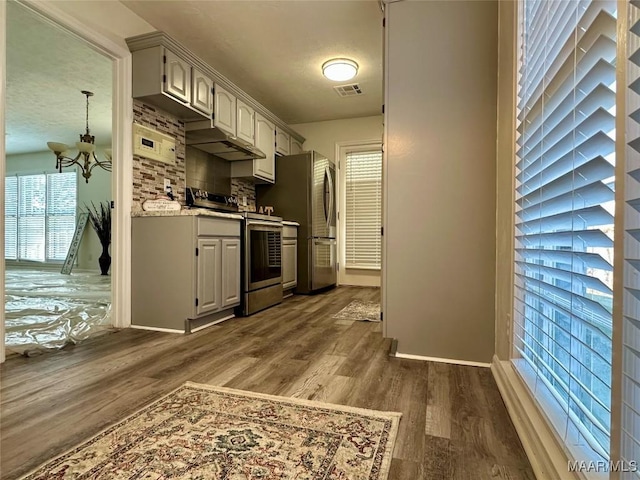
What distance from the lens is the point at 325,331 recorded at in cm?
256

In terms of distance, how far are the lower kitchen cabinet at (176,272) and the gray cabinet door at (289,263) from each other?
4.13 feet

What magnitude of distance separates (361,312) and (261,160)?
224 cm

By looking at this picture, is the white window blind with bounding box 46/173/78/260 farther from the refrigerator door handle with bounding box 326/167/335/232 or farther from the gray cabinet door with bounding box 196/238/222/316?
the gray cabinet door with bounding box 196/238/222/316

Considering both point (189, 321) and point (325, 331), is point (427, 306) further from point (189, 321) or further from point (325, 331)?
point (189, 321)

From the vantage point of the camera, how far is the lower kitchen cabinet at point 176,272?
252cm

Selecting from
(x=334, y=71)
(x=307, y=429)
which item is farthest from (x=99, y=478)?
(x=334, y=71)

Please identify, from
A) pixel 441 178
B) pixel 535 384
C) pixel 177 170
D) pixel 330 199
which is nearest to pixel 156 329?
pixel 177 170

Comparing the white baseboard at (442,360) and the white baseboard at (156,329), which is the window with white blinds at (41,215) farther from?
the white baseboard at (442,360)

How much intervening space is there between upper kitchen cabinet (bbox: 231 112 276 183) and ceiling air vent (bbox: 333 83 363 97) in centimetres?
94

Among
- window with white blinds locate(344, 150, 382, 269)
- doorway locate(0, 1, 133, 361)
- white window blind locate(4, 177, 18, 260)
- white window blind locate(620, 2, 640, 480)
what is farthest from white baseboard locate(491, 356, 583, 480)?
white window blind locate(4, 177, 18, 260)

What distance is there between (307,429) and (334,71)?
3.34 meters

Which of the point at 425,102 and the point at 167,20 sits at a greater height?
the point at 167,20

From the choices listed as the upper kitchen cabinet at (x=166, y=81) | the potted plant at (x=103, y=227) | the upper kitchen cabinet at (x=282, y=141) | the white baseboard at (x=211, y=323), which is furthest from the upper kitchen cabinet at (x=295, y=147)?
the potted plant at (x=103, y=227)

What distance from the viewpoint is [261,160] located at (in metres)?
4.19
